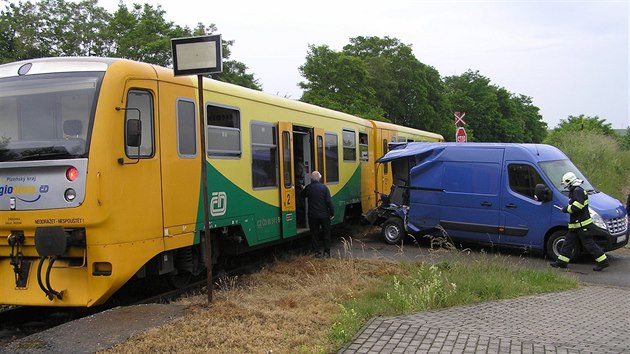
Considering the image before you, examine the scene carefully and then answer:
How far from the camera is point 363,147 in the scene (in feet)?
50.9

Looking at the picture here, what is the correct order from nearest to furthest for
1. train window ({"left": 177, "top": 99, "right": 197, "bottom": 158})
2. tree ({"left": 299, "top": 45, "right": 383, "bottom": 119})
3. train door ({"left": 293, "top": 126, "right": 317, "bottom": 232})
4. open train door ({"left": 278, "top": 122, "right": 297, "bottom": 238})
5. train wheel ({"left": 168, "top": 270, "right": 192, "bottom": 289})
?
1. train window ({"left": 177, "top": 99, "right": 197, "bottom": 158})
2. train wheel ({"left": 168, "top": 270, "right": 192, "bottom": 289})
3. open train door ({"left": 278, "top": 122, "right": 297, "bottom": 238})
4. train door ({"left": 293, "top": 126, "right": 317, "bottom": 232})
5. tree ({"left": 299, "top": 45, "right": 383, "bottom": 119})

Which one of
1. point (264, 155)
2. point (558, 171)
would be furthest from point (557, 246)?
point (264, 155)

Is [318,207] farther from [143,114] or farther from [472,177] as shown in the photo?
[143,114]

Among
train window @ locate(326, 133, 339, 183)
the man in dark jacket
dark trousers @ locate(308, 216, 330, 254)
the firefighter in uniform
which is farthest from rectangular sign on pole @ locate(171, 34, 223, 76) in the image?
the firefighter in uniform

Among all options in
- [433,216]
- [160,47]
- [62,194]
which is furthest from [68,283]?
[160,47]

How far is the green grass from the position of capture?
19.8 feet

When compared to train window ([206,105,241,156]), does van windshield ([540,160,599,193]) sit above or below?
below

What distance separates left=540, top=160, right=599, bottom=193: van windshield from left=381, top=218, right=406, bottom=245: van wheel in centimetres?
335

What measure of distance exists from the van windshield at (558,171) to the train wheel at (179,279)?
23.2ft

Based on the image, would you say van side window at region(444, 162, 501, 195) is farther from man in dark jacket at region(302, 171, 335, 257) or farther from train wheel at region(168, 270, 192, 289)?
train wheel at region(168, 270, 192, 289)

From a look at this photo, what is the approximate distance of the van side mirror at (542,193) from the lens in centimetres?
1060

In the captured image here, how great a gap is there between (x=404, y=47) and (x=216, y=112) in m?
37.5

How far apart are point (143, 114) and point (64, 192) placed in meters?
1.35

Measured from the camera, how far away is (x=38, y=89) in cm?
654
